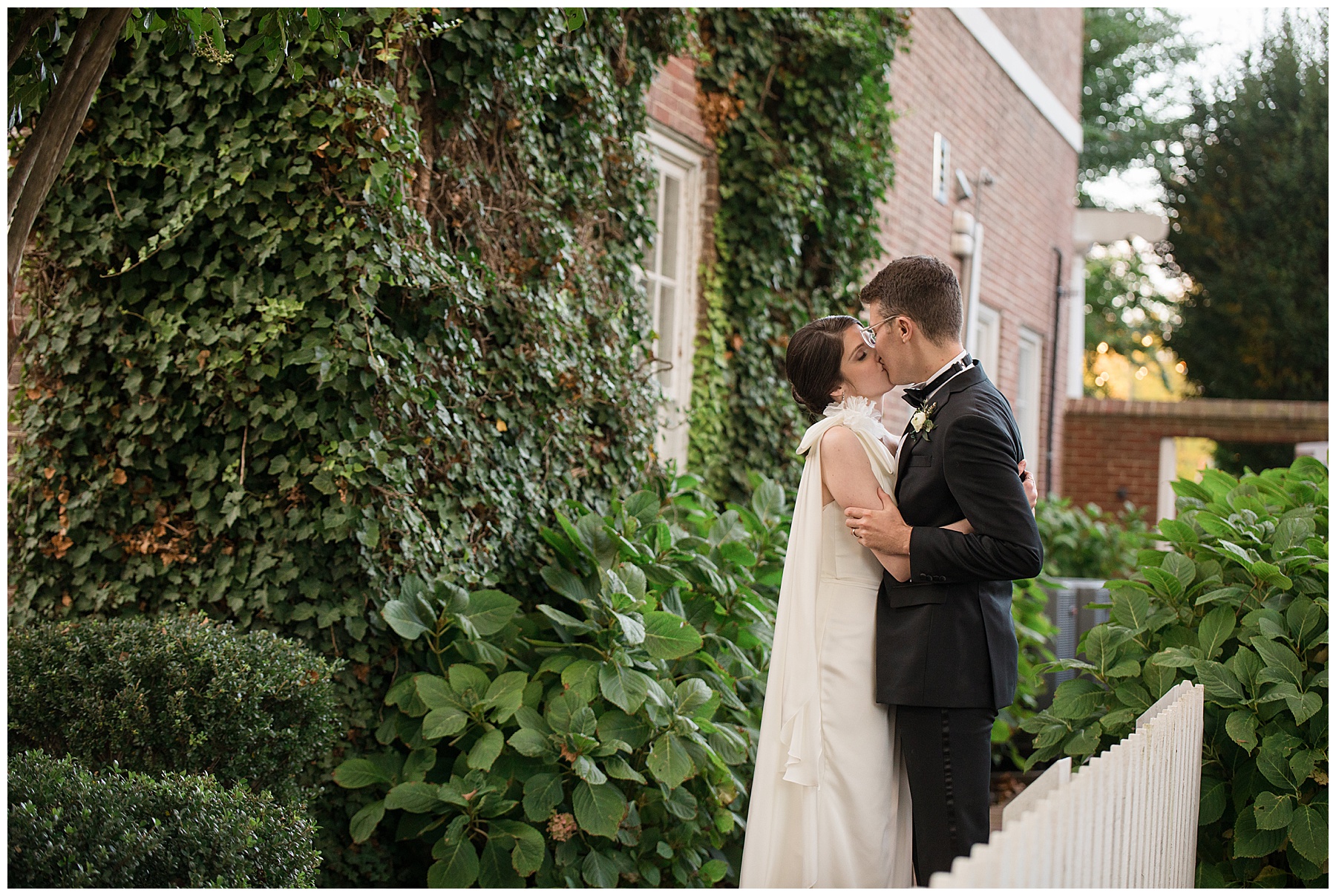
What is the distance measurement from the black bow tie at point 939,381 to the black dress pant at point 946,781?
29.5 inches

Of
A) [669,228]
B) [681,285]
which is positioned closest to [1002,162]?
[669,228]

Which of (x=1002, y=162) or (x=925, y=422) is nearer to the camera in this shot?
(x=925, y=422)

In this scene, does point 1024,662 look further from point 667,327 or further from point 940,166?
point 940,166

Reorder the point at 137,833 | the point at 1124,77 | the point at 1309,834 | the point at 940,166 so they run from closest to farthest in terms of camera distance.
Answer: the point at 137,833, the point at 1309,834, the point at 940,166, the point at 1124,77

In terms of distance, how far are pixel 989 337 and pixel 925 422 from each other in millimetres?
9007

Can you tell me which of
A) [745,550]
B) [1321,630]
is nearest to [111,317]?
[745,550]

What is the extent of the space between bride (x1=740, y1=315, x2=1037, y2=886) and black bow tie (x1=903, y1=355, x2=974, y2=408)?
15cm

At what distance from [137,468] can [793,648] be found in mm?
2662

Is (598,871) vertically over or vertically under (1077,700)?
under

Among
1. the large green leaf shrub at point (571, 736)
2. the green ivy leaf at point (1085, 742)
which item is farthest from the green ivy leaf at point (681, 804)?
the green ivy leaf at point (1085, 742)

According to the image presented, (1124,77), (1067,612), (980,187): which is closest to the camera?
(1067,612)

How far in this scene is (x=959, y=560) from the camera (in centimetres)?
253

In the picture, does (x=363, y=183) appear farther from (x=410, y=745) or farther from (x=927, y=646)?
(x=927, y=646)

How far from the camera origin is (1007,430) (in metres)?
2.61
